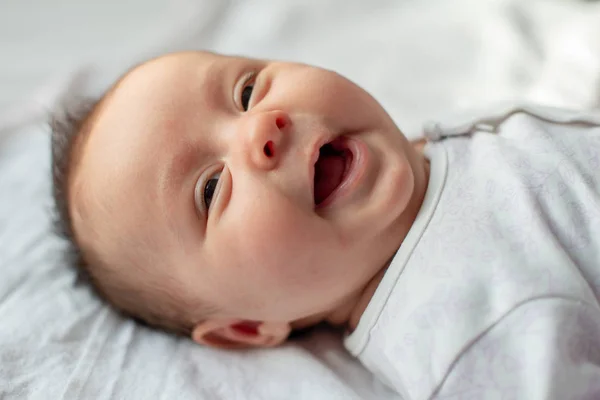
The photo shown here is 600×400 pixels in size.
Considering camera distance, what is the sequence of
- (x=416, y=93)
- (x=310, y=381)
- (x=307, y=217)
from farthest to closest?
(x=416, y=93), (x=310, y=381), (x=307, y=217)

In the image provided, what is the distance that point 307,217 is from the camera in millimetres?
855

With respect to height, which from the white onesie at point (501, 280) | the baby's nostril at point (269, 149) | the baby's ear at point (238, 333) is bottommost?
the baby's ear at point (238, 333)

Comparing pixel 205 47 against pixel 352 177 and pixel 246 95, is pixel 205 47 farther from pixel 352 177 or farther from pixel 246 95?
pixel 352 177

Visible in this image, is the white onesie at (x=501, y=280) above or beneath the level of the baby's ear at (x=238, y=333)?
above

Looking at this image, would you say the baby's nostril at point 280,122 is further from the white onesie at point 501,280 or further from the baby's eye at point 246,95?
the white onesie at point 501,280

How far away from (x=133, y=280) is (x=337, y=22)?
0.84 metres

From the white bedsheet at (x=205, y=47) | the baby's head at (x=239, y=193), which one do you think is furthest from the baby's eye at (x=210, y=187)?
the white bedsheet at (x=205, y=47)

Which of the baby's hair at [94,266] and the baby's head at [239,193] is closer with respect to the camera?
the baby's head at [239,193]

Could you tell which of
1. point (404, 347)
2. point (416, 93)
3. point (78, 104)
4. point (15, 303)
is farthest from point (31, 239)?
point (416, 93)

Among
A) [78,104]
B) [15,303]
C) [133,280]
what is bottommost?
[15,303]

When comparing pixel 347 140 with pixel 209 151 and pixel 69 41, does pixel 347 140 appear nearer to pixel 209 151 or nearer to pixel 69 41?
pixel 209 151

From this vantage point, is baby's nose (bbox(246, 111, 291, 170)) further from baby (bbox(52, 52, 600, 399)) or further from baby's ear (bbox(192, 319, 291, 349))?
baby's ear (bbox(192, 319, 291, 349))

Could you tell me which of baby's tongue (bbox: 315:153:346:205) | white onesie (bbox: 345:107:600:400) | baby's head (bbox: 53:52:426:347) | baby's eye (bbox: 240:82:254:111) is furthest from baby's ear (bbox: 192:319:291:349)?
baby's eye (bbox: 240:82:254:111)

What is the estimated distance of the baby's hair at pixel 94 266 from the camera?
39.1 inches
